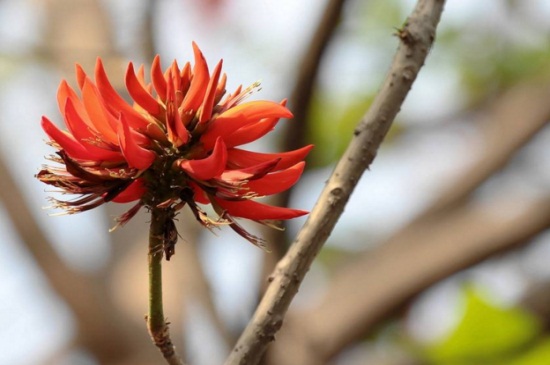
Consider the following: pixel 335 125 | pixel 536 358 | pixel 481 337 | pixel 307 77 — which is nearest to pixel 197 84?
pixel 536 358

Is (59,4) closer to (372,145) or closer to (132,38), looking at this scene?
(132,38)

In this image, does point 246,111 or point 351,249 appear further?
point 351,249

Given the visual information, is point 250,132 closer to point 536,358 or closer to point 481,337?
point 536,358

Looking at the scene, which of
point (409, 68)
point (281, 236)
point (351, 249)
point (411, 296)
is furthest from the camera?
point (351, 249)

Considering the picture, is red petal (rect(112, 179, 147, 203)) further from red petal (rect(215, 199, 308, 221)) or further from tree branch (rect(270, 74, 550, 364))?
tree branch (rect(270, 74, 550, 364))

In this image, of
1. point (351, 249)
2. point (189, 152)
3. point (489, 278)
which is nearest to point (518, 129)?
point (489, 278)

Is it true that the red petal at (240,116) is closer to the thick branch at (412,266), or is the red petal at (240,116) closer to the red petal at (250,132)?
the red petal at (250,132)

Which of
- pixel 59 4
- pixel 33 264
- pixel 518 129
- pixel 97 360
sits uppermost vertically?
pixel 59 4
